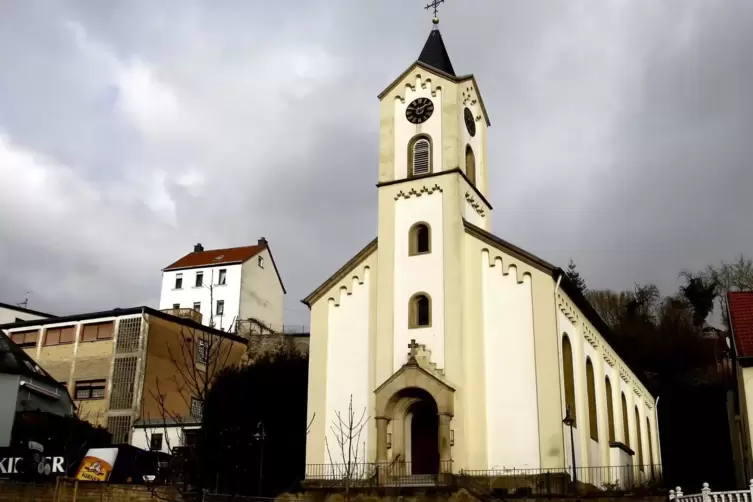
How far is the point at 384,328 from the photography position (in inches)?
1073

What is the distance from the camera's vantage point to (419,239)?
28.4 m

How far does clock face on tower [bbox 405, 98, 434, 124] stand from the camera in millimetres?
29984

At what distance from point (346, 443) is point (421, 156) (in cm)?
1129

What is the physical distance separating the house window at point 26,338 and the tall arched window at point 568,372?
3538 centimetres

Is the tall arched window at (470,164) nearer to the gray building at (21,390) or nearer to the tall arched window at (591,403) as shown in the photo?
the tall arched window at (591,403)

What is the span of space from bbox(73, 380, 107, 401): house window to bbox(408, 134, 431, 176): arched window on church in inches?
1013

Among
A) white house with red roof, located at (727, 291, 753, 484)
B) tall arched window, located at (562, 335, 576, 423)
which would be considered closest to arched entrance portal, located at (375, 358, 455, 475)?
tall arched window, located at (562, 335, 576, 423)

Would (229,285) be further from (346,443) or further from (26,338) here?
(346,443)

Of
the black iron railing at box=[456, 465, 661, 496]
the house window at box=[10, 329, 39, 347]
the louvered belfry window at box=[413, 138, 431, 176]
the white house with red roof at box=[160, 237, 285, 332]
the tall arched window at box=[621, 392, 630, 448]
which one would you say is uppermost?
the white house with red roof at box=[160, 237, 285, 332]

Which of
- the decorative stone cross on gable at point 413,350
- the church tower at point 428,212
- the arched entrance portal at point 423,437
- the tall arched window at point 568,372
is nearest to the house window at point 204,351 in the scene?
the decorative stone cross on gable at point 413,350

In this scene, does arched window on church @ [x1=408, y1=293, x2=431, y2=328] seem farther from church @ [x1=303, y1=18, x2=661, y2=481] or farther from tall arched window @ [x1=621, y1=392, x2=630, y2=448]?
tall arched window @ [x1=621, y1=392, x2=630, y2=448]

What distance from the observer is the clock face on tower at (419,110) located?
98.4 ft

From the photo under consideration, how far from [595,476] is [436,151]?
13.3 meters

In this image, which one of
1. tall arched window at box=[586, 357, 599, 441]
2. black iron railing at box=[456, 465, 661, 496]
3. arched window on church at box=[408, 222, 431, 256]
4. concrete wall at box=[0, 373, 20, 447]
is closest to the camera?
black iron railing at box=[456, 465, 661, 496]
